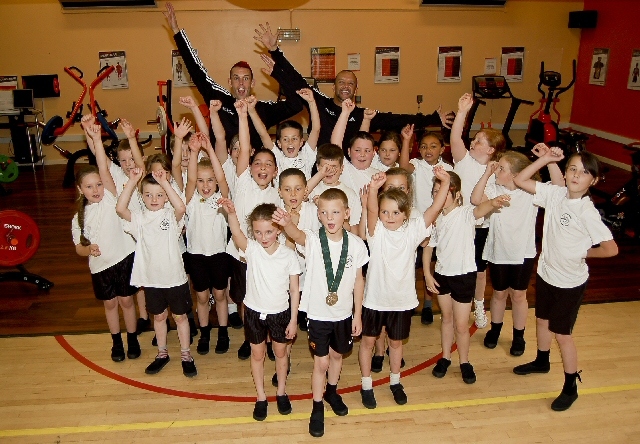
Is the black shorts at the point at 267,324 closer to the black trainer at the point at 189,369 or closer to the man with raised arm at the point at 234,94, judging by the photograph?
the black trainer at the point at 189,369

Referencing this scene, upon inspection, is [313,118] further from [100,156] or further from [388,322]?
[388,322]

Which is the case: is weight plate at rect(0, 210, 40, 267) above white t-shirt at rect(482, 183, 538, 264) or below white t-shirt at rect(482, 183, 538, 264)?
Answer: below

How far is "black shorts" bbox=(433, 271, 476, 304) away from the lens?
3730 mm

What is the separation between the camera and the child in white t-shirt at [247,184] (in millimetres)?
3871

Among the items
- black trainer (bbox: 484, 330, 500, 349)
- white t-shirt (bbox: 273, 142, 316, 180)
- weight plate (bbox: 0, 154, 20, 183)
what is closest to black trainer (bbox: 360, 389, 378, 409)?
black trainer (bbox: 484, 330, 500, 349)

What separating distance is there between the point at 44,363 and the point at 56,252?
259 cm

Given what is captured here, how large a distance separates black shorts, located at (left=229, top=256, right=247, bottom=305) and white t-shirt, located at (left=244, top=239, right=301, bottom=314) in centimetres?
64

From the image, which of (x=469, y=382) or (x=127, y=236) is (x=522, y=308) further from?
(x=127, y=236)

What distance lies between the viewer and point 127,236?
161 inches

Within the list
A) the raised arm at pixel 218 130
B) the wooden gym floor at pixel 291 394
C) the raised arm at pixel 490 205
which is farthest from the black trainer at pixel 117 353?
the raised arm at pixel 490 205

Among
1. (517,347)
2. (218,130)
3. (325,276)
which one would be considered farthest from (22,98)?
(517,347)

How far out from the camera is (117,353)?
13.8 feet

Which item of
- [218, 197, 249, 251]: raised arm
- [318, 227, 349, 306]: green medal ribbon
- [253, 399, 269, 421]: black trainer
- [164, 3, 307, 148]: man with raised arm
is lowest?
[253, 399, 269, 421]: black trainer

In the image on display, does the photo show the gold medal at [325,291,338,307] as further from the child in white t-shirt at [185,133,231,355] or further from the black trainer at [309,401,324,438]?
the child in white t-shirt at [185,133,231,355]
